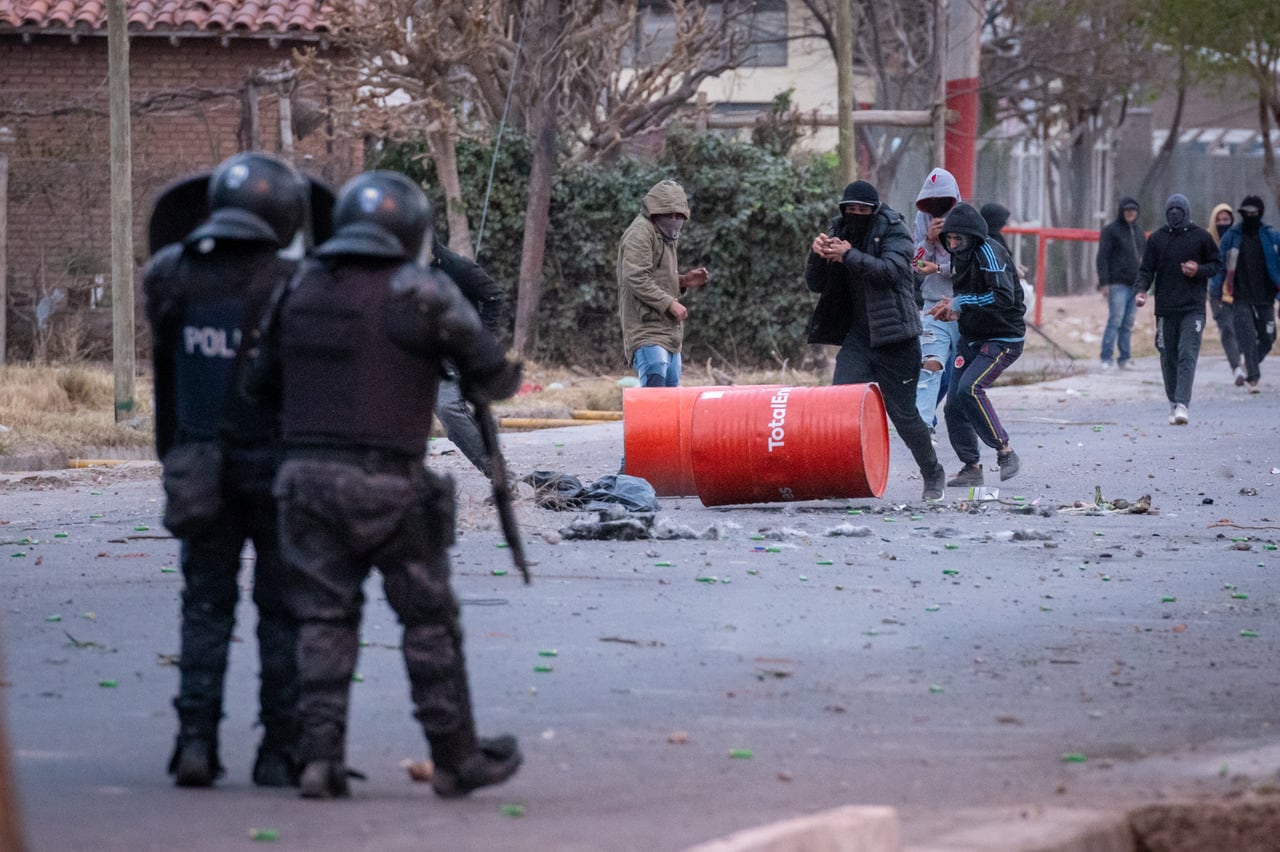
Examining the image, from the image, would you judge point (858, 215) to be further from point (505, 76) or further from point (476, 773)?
point (505, 76)

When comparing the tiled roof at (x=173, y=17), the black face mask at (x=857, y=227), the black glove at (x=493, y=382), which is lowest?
the black glove at (x=493, y=382)

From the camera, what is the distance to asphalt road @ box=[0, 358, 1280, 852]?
432 centimetres

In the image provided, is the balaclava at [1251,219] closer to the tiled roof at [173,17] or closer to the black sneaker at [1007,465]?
the black sneaker at [1007,465]

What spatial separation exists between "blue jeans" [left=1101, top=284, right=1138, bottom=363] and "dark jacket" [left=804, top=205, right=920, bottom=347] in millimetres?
10353

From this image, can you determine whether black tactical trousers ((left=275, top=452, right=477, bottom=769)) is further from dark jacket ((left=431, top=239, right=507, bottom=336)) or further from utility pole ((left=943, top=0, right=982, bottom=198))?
utility pole ((left=943, top=0, right=982, bottom=198))

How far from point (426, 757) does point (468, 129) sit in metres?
15.9

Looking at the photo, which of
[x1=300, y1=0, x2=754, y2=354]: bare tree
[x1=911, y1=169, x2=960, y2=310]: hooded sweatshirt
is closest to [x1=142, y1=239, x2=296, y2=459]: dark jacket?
[x1=911, y1=169, x2=960, y2=310]: hooded sweatshirt

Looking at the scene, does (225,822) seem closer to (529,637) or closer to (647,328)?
(529,637)

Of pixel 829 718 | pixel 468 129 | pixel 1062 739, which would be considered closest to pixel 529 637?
pixel 829 718

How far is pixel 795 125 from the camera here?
20109 millimetres

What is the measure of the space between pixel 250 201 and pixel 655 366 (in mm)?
6363

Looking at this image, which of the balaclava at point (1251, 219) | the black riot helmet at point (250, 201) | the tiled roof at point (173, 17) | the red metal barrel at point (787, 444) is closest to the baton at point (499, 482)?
the black riot helmet at point (250, 201)

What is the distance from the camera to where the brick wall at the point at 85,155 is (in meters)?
18.3

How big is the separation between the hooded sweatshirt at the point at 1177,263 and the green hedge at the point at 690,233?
4.80 m
